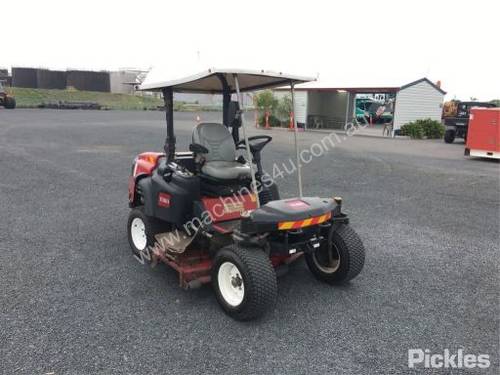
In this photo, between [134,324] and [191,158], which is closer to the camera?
[134,324]

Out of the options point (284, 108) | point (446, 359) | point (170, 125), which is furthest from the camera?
point (284, 108)

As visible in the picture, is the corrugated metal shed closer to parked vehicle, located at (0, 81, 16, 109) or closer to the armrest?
the armrest

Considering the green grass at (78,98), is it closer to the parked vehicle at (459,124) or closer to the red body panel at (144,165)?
the parked vehicle at (459,124)

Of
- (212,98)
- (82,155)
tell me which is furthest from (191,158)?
(82,155)

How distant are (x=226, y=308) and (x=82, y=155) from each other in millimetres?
9208

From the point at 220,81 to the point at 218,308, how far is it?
242 centimetres

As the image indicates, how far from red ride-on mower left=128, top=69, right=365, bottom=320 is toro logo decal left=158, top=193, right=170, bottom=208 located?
0.4 inches

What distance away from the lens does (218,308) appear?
3578mm

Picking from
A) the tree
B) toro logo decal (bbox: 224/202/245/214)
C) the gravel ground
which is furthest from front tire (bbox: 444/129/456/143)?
toro logo decal (bbox: 224/202/245/214)

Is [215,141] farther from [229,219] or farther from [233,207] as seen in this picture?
[229,219]

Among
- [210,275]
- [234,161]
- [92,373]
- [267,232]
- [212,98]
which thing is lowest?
[92,373]

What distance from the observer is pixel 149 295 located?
149 inches

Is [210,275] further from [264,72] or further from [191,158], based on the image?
[264,72]

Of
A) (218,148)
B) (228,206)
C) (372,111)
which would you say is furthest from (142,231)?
(372,111)
